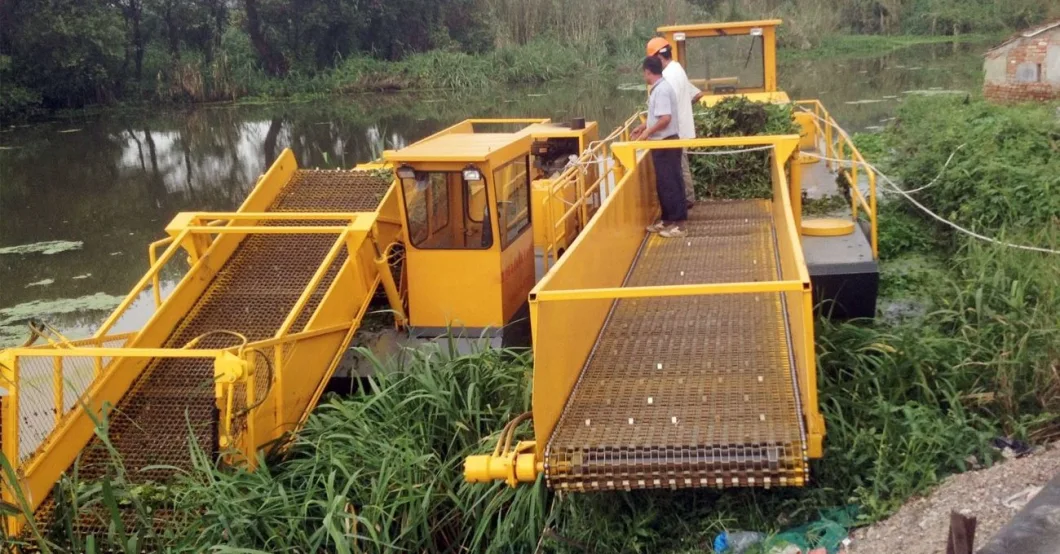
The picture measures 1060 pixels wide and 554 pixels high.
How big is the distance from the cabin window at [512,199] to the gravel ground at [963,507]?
149 inches

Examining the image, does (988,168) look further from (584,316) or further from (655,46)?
(584,316)

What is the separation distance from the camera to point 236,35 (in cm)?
4247

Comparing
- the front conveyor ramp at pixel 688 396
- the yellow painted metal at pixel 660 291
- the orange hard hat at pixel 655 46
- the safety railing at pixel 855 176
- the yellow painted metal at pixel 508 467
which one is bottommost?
the yellow painted metal at pixel 508 467

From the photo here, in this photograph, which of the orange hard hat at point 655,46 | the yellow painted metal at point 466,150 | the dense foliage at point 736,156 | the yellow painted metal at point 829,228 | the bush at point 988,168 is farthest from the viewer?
the dense foliage at point 736,156

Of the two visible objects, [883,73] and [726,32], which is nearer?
[726,32]

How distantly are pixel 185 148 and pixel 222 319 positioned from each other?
62.0 feet

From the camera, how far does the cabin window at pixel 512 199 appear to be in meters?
7.54

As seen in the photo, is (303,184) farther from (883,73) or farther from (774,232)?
(883,73)

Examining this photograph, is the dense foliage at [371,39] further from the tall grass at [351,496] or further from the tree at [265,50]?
A: the tall grass at [351,496]

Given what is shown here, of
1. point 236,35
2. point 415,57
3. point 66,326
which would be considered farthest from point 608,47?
point 66,326

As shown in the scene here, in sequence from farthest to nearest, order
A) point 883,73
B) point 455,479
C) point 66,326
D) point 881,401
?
point 883,73 → point 66,326 → point 455,479 → point 881,401

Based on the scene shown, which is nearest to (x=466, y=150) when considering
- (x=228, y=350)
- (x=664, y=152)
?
(x=664, y=152)

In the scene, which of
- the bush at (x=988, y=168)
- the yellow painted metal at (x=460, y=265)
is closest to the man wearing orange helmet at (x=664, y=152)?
the yellow painted metal at (x=460, y=265)

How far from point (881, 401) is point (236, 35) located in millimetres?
41381
